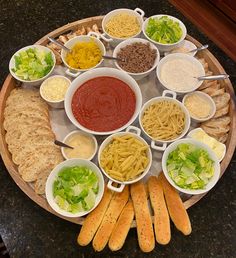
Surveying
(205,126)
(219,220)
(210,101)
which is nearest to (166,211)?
(219,220)

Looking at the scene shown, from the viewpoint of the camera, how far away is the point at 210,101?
2242 mm

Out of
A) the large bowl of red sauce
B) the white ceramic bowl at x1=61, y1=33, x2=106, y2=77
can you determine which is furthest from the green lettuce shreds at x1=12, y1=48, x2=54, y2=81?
the large bowl of red sauce

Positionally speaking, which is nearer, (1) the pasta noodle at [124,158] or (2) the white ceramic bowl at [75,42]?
(1) the pasta noodle at [124,158]

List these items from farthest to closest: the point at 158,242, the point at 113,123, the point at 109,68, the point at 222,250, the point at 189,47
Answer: the point at 189,47
the point at 109,68
the point at 113,123
the point at 222,250
the point at 158,242

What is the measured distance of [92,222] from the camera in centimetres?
184

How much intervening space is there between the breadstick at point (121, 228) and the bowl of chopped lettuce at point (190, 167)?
29cm

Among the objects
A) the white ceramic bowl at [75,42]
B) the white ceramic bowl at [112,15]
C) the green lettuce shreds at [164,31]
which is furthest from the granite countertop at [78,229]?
the white ceramic bowl at [112,15]

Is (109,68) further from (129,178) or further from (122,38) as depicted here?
(129,178)

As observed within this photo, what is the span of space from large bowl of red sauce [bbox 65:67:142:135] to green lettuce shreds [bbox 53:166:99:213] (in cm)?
29

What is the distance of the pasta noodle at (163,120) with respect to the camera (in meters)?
2.09

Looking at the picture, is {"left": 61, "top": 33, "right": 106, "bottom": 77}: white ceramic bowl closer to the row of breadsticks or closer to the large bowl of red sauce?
the large bowl of red sauce

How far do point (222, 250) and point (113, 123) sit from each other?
99 cm

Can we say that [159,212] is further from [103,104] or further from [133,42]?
[133,42]

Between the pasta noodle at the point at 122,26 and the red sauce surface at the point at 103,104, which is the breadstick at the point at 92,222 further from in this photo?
the pasta noodle at the point at 122,26
